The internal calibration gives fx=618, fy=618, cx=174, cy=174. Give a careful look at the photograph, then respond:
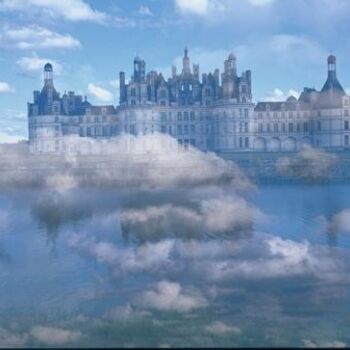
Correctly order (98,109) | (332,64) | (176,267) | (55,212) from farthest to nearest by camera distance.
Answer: (98,109), (332,64), (55,212), (176,267)

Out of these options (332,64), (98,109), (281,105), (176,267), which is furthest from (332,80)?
(176,267)

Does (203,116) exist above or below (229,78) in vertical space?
below

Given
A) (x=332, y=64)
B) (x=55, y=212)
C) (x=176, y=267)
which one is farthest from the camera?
(x=332, y=64)

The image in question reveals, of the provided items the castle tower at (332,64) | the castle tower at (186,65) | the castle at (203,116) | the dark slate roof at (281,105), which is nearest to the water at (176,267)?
the castle at (203,116)

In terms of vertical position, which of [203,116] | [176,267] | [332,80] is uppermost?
[332,80]

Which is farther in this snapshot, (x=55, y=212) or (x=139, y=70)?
(x=139, y=70)

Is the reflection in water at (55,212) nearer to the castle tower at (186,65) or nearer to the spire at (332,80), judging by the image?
the castle tower at (186,65)

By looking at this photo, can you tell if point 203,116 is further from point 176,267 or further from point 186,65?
point 176,267
